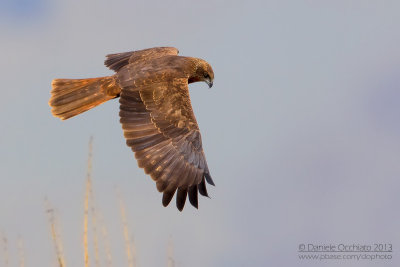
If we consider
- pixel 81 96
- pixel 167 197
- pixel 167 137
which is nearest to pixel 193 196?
pixel 167 197

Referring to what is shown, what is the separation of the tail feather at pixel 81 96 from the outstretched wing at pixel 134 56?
2.70 feet

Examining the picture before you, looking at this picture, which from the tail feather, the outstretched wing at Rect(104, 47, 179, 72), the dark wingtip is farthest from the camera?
the outstretched wing at Rect(104, 47, 179, 72)

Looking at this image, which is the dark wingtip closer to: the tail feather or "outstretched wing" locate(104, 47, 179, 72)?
the tail feather

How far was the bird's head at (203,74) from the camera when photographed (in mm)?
8609

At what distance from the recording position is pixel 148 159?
6484mm

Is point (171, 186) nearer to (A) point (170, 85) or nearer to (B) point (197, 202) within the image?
(B) point (197, 202)

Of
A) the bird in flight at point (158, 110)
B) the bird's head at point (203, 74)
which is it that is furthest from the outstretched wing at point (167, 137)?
the bird's head at point (203, 74)

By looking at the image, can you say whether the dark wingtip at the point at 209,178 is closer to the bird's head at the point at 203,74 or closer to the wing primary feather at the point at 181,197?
the wing primary feather at the point at 181,197

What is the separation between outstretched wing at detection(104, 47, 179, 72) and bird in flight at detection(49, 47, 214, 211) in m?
0.04

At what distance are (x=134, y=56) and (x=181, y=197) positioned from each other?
10.4 feet

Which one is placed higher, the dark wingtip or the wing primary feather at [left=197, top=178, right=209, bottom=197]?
the dark wingtip

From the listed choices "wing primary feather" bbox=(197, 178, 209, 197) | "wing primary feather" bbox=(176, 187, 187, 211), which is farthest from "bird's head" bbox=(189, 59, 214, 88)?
"wing primary feather" bbox=(176, 187, 187, 211)

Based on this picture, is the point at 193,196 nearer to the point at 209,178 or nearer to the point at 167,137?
the point at 209,178

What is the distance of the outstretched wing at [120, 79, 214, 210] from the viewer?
6371 mm
